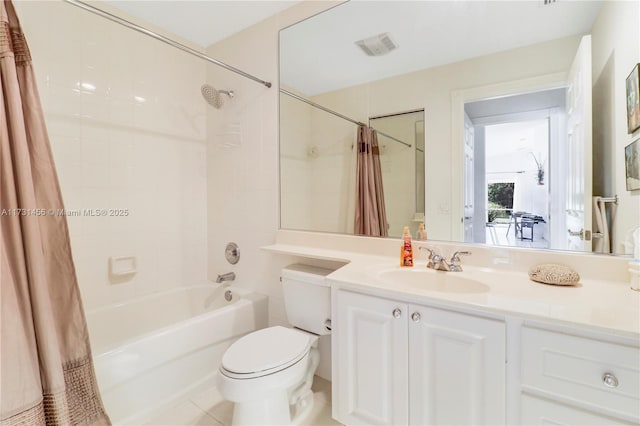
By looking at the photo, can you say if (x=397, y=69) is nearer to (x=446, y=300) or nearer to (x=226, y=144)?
(x=446, y=300)

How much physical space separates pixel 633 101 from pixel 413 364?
48.4 inches

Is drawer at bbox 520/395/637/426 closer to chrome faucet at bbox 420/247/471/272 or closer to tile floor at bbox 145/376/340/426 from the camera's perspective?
chrome faucet at bbox 420/247/471/272

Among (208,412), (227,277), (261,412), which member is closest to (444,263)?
(261,412)

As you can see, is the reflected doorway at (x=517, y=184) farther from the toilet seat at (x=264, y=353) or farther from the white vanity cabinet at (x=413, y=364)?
the toilet seat at (x=264, y=353)

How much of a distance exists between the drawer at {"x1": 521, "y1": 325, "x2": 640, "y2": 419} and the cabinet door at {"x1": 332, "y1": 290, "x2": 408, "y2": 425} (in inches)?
15.1

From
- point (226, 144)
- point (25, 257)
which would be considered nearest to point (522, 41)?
point (226, 144)

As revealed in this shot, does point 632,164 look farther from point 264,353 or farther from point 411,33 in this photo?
point 264,353

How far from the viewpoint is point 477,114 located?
1366 millimetres

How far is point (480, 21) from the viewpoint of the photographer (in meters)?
1.36

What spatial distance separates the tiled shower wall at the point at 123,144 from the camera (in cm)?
168

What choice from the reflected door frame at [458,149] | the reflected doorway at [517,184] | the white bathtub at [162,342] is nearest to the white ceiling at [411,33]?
the reflected door frame at [458,149]

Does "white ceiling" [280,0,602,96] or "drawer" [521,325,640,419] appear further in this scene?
"white ceiling" [280,0,602,96]

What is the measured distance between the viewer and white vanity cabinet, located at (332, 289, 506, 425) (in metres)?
0.91

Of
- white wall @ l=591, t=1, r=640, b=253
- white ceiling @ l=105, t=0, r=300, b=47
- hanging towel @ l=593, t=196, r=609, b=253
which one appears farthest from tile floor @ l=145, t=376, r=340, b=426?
white ceiling @ l=105, t=0, r=300, b=47
